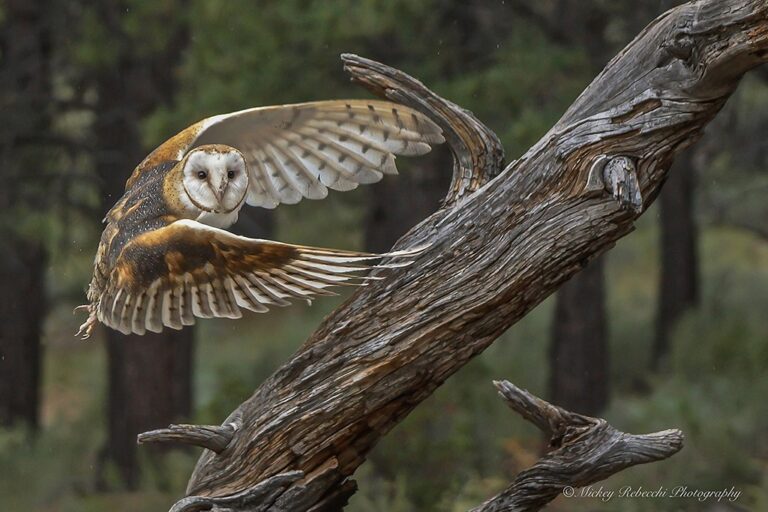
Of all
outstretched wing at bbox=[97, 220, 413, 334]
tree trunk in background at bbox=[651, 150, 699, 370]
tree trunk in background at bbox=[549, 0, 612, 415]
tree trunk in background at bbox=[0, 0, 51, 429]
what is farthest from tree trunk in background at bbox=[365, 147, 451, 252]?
outstretched wing at bbox=[97, 220, 413, 334]

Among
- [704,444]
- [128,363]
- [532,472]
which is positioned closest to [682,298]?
[704,444]

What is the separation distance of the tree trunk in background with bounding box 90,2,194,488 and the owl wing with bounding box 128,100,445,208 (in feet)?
20.5

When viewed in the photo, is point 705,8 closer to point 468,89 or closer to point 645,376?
point 468,89

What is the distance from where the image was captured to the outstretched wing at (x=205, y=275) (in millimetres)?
3736

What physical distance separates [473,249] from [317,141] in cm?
80

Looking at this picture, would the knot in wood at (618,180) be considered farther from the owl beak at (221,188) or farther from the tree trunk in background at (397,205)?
the tree trunk in background at (397,205)

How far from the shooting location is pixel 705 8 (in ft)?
12.6

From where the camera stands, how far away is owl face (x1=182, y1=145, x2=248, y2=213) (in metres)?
3.93

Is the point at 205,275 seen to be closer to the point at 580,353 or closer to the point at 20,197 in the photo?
the point at 20,197

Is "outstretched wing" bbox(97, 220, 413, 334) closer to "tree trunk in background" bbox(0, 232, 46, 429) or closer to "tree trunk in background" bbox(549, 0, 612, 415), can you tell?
"tree trunk in background" bbox(549, 0, 612, 415)

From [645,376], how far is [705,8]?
34.7ft
